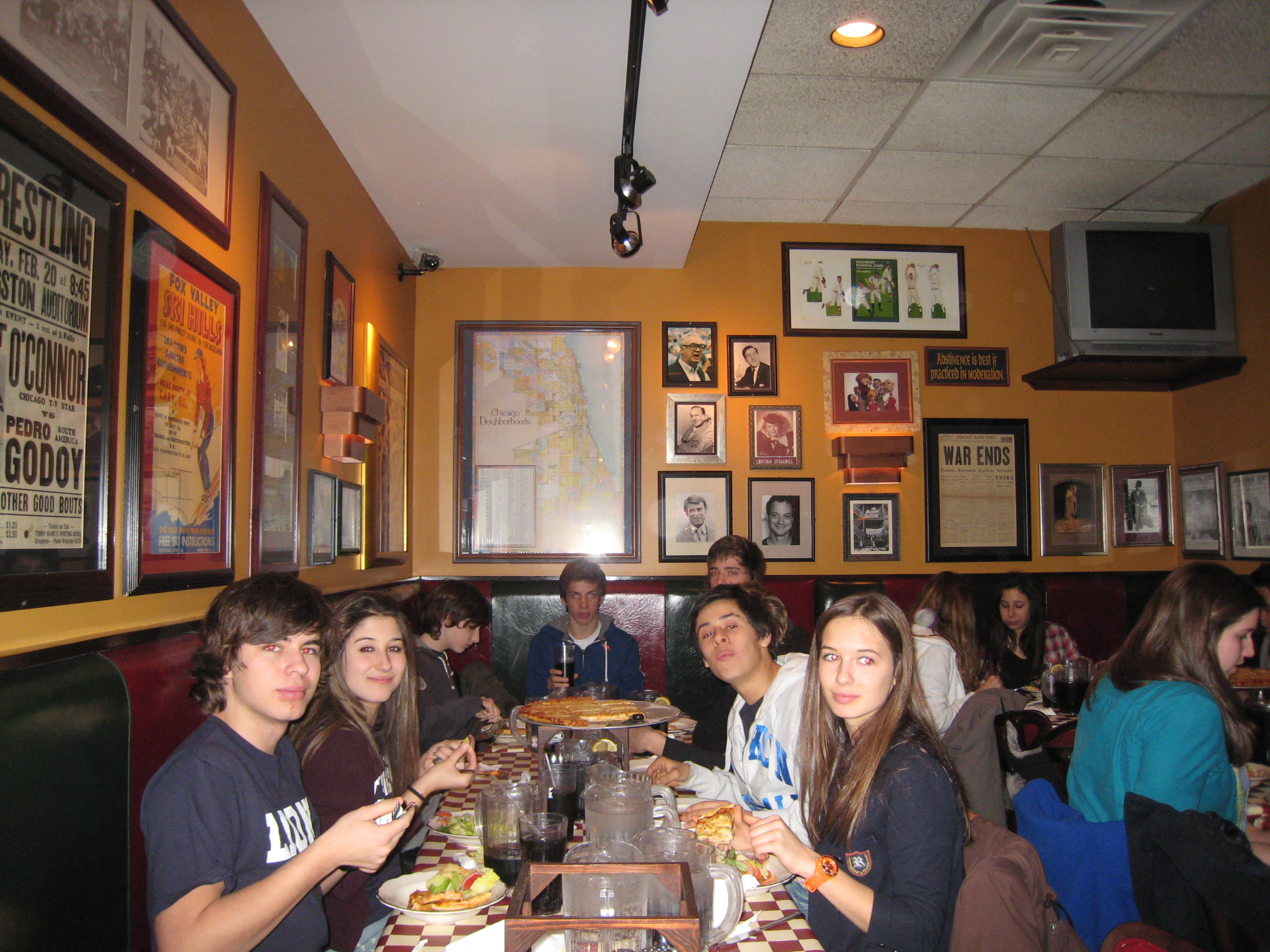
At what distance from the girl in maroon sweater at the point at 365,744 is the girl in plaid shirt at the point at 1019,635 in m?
3.20

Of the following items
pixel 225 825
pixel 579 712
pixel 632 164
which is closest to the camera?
pixel 225 825

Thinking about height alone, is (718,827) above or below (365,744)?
below

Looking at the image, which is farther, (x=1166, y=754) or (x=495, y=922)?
(x=1166, y=754)

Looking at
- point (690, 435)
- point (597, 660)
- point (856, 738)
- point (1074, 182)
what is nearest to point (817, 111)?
point (1074, 182)

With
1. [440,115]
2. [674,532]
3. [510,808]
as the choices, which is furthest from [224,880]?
[674,532]

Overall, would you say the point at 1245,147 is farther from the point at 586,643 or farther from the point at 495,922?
the point at 495,922

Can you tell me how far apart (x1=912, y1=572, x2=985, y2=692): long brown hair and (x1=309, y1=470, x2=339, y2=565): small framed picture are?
8.87 feet

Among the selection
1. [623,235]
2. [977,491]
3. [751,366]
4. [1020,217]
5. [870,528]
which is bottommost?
[870,528]

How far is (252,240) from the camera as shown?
2680mm

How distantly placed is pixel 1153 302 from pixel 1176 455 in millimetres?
1094

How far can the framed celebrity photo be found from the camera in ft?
17.3

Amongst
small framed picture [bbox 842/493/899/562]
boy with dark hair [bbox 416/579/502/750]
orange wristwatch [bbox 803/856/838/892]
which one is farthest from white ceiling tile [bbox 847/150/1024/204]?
orange wristwatch [bbox 803/856/838/892]

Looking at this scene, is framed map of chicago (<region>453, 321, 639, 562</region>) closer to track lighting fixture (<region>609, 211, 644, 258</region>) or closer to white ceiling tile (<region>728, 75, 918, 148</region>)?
track lighting fixture (<region>609, 211, 644, 258</region>)

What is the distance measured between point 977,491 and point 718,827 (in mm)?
4167
